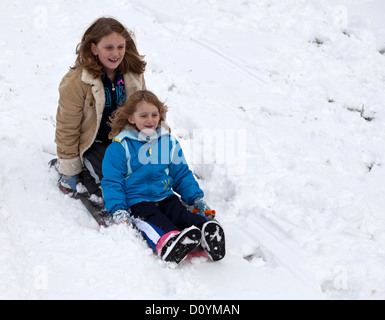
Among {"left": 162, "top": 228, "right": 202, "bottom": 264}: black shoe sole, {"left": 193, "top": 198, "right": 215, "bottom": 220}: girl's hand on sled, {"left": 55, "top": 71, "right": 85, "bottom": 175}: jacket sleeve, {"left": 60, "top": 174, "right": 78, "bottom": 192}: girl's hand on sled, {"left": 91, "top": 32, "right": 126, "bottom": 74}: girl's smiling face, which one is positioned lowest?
{"left": 60, "top": 174, "right": 78, "bottom": 192}: girl's hand on sled

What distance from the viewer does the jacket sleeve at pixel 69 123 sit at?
334 cm

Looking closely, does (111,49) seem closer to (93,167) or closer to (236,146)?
(93,167)

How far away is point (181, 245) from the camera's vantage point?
2.72 m

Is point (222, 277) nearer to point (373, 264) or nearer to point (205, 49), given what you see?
point (373, 264)

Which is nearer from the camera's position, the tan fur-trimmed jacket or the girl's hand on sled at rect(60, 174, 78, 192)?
the tan fur-trimmed jacket

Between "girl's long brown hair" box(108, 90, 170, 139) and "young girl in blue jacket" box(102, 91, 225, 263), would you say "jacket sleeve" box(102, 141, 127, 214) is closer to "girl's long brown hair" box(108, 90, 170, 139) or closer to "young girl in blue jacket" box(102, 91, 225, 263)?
"young girl in blue jacket" box(102, 91, 225, 263)

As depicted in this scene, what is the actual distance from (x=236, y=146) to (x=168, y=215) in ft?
4.11

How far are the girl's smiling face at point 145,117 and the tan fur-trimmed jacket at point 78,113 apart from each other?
0.38 metres

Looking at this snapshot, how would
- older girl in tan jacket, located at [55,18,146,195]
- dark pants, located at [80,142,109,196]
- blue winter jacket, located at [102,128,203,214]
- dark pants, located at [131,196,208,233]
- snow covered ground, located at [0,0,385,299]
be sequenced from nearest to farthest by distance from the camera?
snow covered ground, located at [0,0,385,299] < dark pants, located at [131,196,208,233] < blue winter jacket, located at [102,128,203,214] < older girl in tan jacket, located at [55,18,146,195] < dark pants, located at [80,142,109,196]

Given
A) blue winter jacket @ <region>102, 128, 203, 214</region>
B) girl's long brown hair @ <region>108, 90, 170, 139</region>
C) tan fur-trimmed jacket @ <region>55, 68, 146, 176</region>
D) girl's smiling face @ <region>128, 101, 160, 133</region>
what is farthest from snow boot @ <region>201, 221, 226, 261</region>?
tan fur-trimmed jacket @ <region>55, 68, 146, 176</region>

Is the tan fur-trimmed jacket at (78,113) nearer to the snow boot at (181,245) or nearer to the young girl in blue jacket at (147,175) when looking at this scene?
the young girl in blue jacket at (147,175)

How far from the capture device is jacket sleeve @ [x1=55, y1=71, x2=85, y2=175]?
131 inches

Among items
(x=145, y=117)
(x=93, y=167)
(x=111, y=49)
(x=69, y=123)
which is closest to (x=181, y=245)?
(x=145, y=117)
